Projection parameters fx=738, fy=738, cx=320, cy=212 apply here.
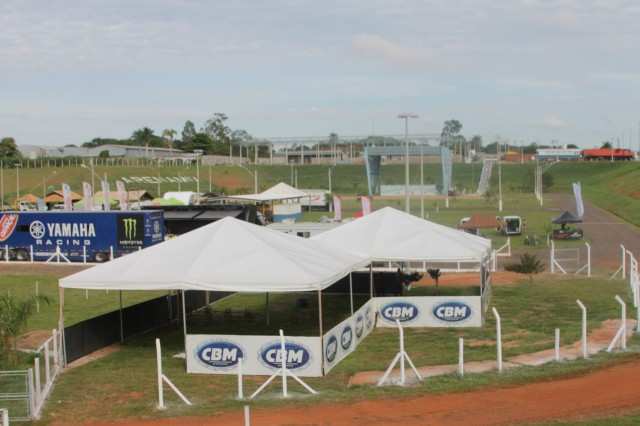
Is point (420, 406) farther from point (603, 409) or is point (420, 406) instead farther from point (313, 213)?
point (313, 213)

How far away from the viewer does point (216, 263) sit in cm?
1881

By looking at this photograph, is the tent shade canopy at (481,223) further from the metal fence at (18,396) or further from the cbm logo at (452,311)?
the metal fence at (18,396)

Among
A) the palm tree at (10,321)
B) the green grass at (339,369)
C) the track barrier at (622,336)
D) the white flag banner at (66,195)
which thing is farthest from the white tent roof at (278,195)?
the track barrier at (622,336)

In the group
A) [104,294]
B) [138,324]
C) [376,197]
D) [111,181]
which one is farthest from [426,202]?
[138,324]

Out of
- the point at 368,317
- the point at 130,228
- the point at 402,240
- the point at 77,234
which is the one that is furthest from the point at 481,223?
the point at 368,317

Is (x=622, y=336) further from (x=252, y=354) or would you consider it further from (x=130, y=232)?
(x=130, y=232)

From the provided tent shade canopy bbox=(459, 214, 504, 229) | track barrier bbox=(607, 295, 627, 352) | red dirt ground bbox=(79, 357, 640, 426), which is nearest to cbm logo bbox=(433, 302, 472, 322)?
track barrier bbox=(607, 295, 627, 352)

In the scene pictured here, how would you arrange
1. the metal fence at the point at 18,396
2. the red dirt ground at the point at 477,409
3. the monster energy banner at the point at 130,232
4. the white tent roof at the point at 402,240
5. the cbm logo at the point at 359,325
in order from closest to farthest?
1. the red dirt ground at the point at 477,409
2. the metal fence at the point at 18,396
3. the cbm logo at the point at 359,325
4. the white tent roof at the point at 402,240
5. the monster energy banner at the point at 130,232

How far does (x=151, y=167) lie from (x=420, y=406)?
334 feet

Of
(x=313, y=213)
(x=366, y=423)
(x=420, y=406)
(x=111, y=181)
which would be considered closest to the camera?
(x=366, y=423)

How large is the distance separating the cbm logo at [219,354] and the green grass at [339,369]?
32 cm

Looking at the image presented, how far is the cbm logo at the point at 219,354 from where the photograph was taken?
670 inches

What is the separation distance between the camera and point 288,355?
55.0 feet

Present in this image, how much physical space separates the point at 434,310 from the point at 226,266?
719 centimetres
